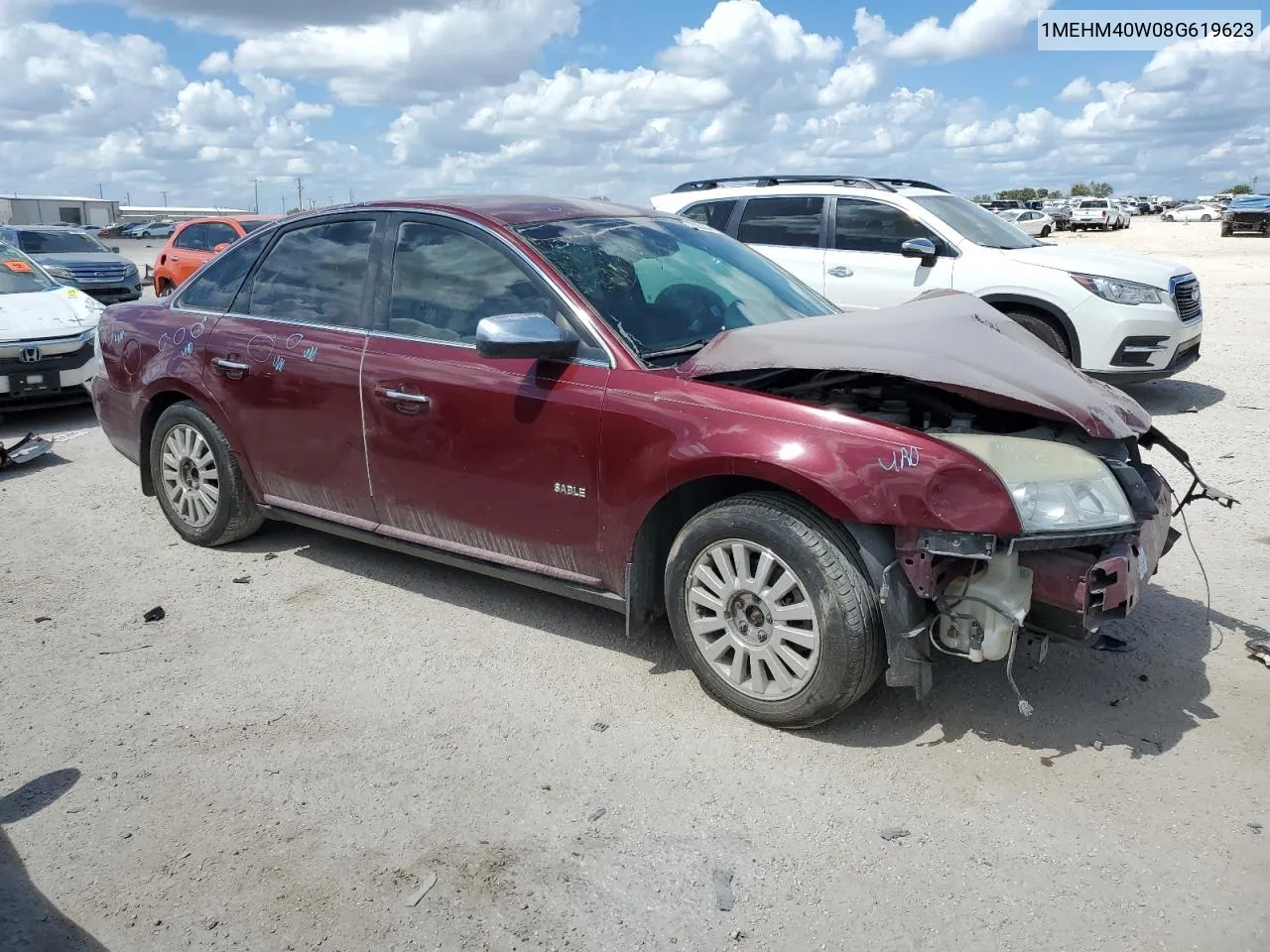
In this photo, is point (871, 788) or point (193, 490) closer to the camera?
point (871, 788)

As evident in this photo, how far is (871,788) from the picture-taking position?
3193 mm

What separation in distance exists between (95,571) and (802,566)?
12.6ft

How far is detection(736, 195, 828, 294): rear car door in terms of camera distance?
950 centimetres

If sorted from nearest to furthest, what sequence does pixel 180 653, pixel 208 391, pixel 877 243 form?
pixel 180 653 < pixel 208 391 < pixel 877 243

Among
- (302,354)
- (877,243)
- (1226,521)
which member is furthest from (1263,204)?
(302,354)

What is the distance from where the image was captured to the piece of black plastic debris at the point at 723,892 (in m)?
2.68

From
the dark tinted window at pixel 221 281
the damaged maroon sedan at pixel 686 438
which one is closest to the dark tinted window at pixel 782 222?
the damaged maroon sedan at pixel 686 438

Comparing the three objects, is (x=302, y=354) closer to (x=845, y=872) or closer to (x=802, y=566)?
(x=802, y=566)

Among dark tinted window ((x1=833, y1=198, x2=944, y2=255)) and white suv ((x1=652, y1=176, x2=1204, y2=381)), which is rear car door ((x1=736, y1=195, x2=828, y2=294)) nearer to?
white suv ((x1=652, y1=176, x2=1204, y2=381))

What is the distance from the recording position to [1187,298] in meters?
8.72

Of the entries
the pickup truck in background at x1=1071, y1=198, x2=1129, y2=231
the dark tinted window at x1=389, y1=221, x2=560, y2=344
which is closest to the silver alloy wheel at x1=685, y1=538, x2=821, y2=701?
the dark tinted window at x1=389, y1=221, x2=560, y2=344

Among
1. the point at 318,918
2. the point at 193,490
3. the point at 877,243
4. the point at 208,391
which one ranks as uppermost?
the point at 877,243

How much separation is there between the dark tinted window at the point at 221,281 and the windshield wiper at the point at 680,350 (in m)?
2.49

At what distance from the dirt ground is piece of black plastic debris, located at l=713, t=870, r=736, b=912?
0.02 metres
